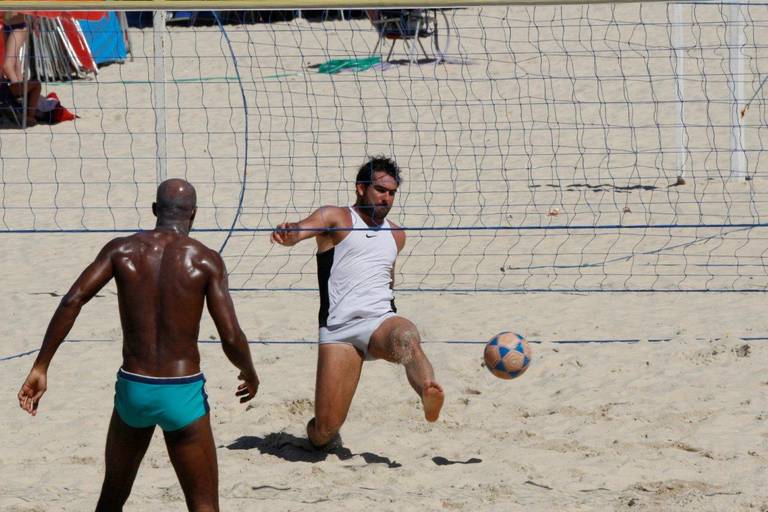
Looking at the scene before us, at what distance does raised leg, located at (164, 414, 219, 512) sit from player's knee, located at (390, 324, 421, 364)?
1427 millimetres

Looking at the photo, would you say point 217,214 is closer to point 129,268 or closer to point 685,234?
point 685,234

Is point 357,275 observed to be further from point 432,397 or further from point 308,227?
point 432,397

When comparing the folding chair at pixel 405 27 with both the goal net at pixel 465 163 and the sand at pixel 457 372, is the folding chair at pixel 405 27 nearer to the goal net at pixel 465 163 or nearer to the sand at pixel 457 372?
the goal net at pixel 465 163

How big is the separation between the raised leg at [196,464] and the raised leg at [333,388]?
1408 mm

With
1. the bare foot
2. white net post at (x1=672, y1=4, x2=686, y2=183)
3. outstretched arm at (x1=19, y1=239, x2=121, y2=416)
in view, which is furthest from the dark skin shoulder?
white net post at (x1=672, y1=4, x2=686, y2=183)

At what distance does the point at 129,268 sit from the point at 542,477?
6.79 feet

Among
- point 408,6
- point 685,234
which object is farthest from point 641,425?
point 685,234

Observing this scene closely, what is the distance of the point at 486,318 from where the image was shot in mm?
7438

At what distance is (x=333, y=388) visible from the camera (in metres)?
5.39

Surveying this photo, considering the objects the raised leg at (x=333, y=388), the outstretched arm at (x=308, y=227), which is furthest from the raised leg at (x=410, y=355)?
the outstretched arm at (x=308, y=227)

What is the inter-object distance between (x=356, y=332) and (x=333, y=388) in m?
0.28

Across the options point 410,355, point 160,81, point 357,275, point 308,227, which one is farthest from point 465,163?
point 410,355

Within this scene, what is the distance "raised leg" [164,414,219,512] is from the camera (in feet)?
13.0

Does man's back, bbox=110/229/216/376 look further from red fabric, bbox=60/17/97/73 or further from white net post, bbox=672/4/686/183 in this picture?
red fabric, bbox=60/17/97/73
